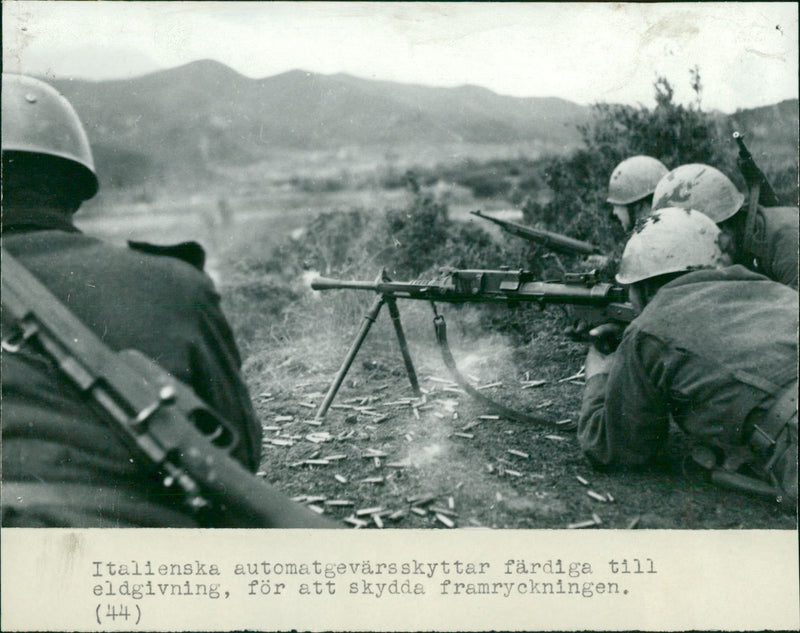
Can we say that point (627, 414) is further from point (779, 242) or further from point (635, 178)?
point (635, 178)

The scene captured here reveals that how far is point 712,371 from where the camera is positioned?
12.5ft

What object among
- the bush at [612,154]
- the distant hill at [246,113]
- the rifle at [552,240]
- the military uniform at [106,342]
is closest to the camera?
the military uniform at [106,342]

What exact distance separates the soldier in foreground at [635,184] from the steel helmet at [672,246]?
195 cm

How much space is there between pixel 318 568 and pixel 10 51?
3.90 metres

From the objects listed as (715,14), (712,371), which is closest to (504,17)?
(715,14)

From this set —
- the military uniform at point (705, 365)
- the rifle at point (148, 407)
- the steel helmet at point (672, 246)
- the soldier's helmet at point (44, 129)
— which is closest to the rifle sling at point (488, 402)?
the military uniform at point (705, 365)

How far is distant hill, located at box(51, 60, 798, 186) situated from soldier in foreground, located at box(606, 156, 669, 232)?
1009 millimetres

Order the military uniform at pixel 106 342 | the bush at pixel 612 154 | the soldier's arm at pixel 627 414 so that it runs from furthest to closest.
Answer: the bush at pixel 612 154, the soldier's arm at pixel 627 414, the military uniform at pixel 106 342

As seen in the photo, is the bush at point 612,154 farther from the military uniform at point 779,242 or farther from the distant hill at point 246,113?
the military uniform at point 779,242

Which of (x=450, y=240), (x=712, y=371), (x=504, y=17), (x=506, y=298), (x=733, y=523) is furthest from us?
(x=450, y=240)

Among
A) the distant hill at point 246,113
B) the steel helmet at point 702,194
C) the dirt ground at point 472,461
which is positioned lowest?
the dirt ground at point 472,461

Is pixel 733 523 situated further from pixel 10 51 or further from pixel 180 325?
pixel 10 51

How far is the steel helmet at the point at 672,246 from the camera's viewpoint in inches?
167

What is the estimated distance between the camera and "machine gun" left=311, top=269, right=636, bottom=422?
4824mm
